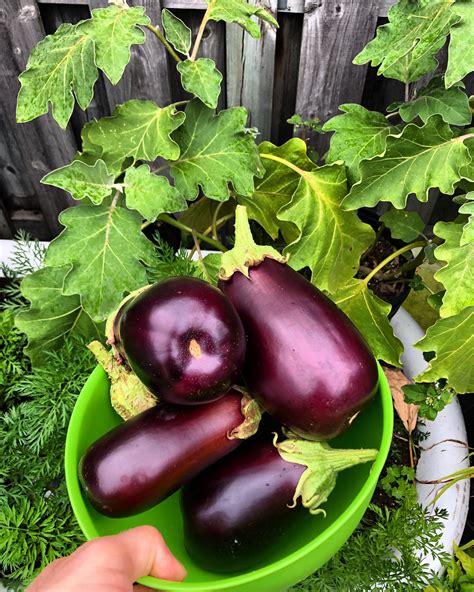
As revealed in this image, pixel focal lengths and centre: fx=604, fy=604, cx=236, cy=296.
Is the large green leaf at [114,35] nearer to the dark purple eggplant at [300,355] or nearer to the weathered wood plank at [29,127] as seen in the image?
the dark purple eggplant at [300,355]

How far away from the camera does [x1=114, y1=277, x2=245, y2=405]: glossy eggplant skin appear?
0.53m

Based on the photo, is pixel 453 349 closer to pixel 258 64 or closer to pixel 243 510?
pixel 243 510

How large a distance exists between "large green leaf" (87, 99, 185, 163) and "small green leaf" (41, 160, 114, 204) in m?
0.06

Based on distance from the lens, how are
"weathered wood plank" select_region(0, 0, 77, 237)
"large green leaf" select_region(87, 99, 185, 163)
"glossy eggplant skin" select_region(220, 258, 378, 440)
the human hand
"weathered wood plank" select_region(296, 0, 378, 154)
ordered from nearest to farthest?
the human hand < "glossy eggplant skin" select_region(220, 258, 378, 440) < "large green leaf" select_region(87, 99, 185, 163) < "weathered wood plank" select_region(296, 0, 378, 154) < "weathered wood plank" select_region(0, 0, 77, 237)

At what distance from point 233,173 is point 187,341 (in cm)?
33

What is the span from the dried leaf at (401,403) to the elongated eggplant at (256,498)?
277 millimetres

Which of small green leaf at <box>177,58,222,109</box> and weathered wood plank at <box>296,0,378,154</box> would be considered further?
weathered wood plank at <box>296,0,378,154</box>

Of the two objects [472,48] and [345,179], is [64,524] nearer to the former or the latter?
[345,179]

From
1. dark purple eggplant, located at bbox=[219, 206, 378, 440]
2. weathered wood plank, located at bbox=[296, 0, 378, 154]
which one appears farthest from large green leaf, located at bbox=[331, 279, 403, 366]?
weathered wood plank, located at bbox=[296, 0, 378, 154]

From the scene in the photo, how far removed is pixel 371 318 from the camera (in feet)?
2.77

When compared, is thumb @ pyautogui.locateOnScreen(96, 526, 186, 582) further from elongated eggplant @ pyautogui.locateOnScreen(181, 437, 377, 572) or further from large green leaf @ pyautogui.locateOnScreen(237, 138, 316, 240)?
large green leaf @ pyautogui.locateOnScreen(237, 138, 316, 240)

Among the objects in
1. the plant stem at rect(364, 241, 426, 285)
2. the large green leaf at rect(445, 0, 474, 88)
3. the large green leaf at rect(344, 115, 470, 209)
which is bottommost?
the plant stem at rect(364, 241, 426, 285)

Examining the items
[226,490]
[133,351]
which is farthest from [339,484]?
[133,351]

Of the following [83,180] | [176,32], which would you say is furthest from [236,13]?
[83,180]
